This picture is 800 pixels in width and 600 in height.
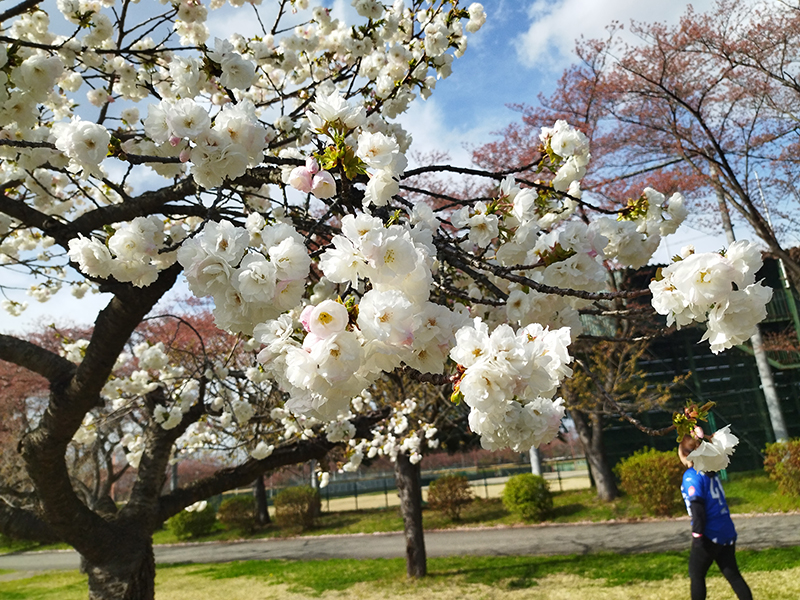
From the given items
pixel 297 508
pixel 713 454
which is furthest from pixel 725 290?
pixel 297 508

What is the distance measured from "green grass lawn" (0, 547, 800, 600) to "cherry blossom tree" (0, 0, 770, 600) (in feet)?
14.7

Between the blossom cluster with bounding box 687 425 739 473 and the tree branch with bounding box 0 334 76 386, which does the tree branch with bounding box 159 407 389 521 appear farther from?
the blossom cluster with bounding box 687 425 739 473

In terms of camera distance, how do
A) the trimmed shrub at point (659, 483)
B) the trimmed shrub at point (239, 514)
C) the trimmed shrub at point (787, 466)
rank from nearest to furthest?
1. the trimmed shrub at point (787, 466)
2. the trimmed shrub at point (659, 483)
3. the trimmed shrub at point (239, 514)

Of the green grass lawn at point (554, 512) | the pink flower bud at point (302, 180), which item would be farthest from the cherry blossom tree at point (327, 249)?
the green grass lawn at point (554, 512)

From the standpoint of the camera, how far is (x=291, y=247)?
125cm

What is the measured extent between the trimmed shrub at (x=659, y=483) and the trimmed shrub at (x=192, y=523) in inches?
548

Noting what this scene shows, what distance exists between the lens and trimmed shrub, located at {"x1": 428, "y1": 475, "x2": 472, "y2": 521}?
14906mm

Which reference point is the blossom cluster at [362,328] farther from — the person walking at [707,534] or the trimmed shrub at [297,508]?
the trimmed shrub at [297,508]

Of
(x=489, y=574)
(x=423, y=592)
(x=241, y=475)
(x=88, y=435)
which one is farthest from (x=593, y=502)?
(x=88, y=435)

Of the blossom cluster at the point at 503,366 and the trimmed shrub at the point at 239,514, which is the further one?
the trimmed shrub at the point at 239,514

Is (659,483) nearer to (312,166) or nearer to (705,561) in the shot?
(705,561)

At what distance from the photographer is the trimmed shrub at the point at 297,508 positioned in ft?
54.5

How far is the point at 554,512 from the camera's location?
43.8ft

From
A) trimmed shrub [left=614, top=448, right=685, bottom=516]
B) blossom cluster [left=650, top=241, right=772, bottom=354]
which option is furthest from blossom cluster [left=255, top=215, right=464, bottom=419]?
trimmed shrub [left=614, top=448, right=685, bottom=516]
